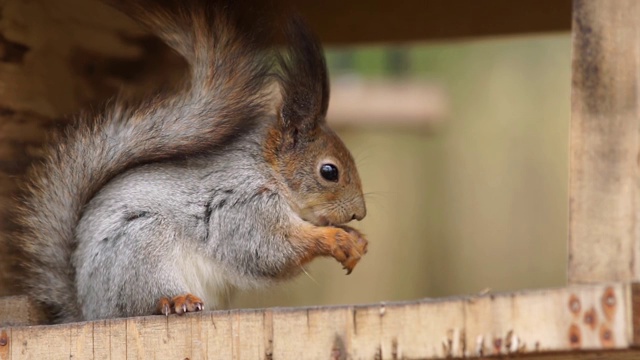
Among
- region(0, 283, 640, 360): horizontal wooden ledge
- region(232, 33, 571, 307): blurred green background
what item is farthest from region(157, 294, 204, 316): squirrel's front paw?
region(232, 33, 571, 307): blurred green background

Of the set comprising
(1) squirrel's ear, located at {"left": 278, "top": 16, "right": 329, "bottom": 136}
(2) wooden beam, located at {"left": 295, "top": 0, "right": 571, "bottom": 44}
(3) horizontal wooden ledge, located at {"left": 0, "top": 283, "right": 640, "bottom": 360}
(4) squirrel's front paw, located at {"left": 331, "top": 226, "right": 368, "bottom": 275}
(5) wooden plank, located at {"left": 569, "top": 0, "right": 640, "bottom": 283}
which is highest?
(2) wooden beam, located at {"left": 295, "top": 0, "right": 571, "bottom": 44}

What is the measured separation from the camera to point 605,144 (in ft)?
4.83

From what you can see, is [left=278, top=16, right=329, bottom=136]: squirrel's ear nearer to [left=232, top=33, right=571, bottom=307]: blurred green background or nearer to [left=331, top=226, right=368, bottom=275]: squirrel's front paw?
[left=331, top=226, right=368, bottom=275]: squirrel's front paw

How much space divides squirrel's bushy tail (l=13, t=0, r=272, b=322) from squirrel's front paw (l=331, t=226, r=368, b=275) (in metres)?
0.31

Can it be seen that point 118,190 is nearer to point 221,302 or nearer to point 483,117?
point 221,302

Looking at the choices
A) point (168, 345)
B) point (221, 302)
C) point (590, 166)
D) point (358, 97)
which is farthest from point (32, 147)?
point (358, 97)

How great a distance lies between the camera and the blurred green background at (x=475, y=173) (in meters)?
4.44

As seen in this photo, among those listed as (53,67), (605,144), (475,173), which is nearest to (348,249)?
(605,144)

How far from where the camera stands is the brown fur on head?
2.05 m

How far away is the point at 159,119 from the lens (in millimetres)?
1957

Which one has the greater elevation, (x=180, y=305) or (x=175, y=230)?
(x=175, y=230)

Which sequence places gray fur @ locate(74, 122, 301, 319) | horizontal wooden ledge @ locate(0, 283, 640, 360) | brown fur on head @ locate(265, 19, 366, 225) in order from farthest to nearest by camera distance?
brown fur on head @ locate(265, 19, 366, 225)
gray fur @ locate(74, 122, 301, 319)
horizontal wooden ledge @ locate(0, 283, 640, 360)

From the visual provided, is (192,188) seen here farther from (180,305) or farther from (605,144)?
(605,144)

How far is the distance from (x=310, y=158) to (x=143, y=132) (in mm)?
342
